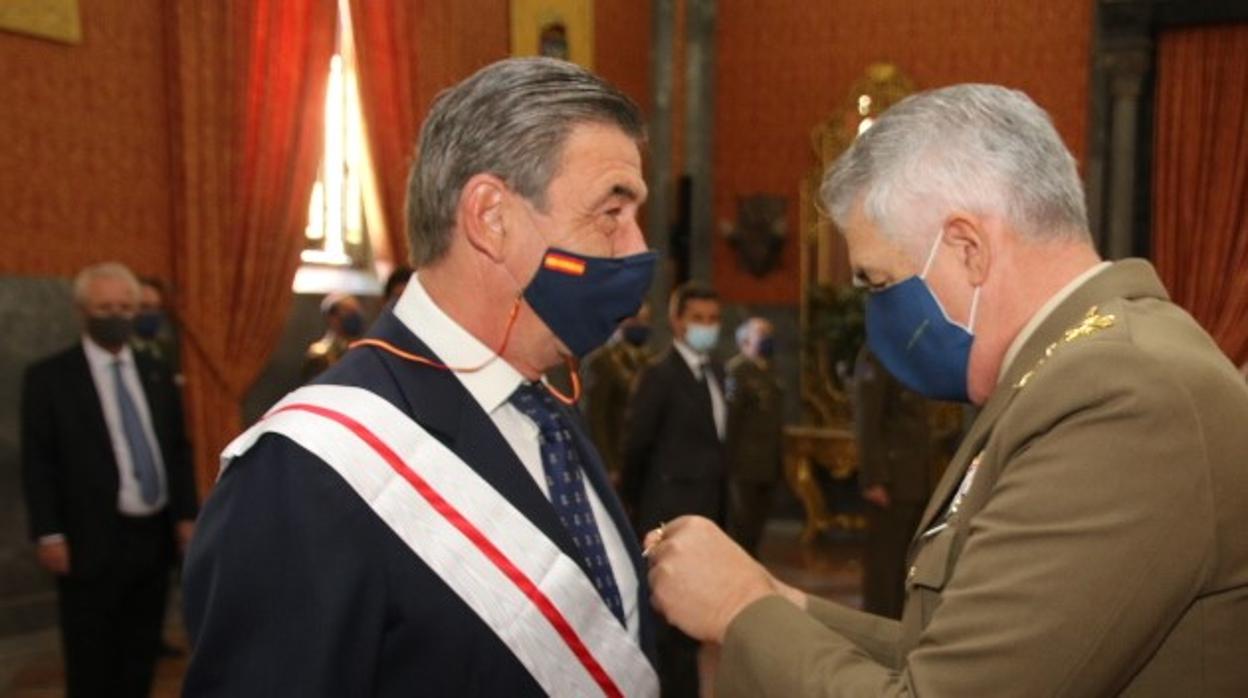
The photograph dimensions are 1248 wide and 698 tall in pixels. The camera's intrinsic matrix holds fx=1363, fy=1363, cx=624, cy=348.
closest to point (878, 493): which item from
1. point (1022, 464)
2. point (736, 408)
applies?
point (736, 408)

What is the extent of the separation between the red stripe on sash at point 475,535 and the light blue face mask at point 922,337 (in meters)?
0.55

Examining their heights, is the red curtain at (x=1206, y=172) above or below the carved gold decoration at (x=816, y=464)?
above

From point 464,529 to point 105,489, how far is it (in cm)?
305

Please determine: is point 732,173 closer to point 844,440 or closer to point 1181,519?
point 844,440

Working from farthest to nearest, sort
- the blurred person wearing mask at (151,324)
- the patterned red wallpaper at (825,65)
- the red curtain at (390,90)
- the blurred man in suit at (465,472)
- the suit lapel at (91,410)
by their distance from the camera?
the patterned red wallpaper at (825,65)
the red curtain at (390,90)
the blurred person wearing mask at (151,324)
the suit lapel at (91,410)
the blurred man in suit at (465,472)

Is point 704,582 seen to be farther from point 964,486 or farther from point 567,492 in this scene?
point 964,486

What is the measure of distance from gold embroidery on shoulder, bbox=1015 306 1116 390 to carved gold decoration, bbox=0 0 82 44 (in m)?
5.30

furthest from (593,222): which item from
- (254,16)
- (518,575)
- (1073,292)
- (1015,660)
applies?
(254,16)

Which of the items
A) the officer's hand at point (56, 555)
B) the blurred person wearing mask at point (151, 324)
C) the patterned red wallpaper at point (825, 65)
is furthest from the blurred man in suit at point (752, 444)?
the patterned red wallpaper at point (825, 65)

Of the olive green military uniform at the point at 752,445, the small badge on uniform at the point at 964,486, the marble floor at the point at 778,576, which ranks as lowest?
the marble floor at the point at 778,576

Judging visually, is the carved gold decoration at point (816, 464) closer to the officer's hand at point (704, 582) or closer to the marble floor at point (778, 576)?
the marble floor at point (778, 576)

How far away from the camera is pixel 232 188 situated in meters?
6.74

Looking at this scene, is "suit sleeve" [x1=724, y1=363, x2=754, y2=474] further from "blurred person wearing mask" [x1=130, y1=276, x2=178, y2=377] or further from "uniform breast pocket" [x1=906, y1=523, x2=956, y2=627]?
"uniform breast pocket" [x1=906, y1=523, x2=956, y2=627]

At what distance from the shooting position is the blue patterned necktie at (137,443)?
4301 millimetres
